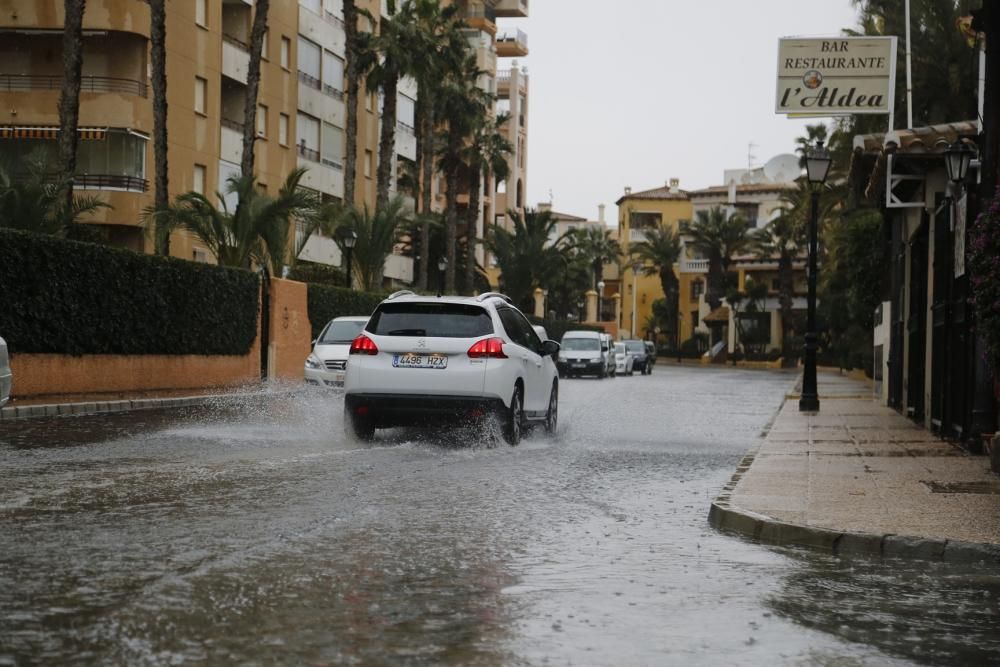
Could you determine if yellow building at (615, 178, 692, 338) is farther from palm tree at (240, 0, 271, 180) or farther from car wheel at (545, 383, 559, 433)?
car wheel at (545, 383, 559, 433)

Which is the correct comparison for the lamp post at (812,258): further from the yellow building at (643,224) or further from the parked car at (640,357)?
the yellow building at (643,224)

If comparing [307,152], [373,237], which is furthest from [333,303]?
[307,152]

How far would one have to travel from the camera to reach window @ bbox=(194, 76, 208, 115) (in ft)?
152

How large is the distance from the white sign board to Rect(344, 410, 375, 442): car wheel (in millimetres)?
13803

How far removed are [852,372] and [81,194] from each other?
1427 inches

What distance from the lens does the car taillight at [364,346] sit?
628 inches

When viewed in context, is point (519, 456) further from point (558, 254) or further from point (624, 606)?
point (558, 254)

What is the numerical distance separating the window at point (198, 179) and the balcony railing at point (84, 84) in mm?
4518

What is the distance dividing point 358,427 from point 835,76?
47.7ft

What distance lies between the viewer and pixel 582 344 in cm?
5575

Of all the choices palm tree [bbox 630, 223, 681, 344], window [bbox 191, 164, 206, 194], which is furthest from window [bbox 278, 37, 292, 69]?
palm tree [bbox 630, 223, 681, 344]

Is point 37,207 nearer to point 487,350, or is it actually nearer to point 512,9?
point 487,350

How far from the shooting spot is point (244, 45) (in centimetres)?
5025

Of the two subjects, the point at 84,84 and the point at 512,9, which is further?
the point at 512,9
